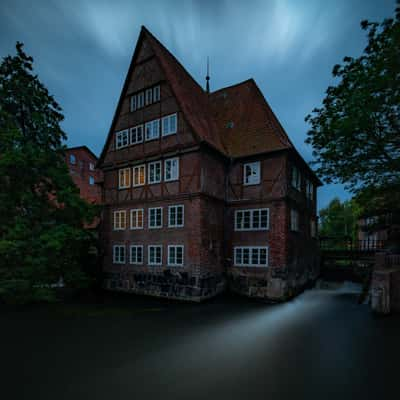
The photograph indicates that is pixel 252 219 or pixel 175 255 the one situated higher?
pixel 252 219

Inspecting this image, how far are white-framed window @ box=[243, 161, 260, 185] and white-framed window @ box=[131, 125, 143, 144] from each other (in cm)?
720

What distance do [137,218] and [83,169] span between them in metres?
26.9

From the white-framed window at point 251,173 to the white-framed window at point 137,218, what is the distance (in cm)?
709

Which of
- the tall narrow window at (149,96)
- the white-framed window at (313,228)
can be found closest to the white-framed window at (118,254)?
the tall narrow window at (149,96)

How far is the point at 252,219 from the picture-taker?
42.8ft

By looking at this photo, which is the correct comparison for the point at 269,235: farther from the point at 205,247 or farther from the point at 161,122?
the point at 161,122

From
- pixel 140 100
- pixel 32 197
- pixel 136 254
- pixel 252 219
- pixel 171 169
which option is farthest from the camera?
pixel 140 100

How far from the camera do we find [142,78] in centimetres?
1455

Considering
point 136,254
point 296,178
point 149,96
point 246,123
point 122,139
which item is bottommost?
point 136,254

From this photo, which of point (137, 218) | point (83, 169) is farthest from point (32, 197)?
point (83, 169)

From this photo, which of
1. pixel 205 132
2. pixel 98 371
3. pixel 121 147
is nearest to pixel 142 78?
pixel 121 147

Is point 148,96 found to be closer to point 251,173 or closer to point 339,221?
point 251,173

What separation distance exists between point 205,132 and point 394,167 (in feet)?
31.2

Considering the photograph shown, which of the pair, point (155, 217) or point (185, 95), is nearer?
point (155, 217)
